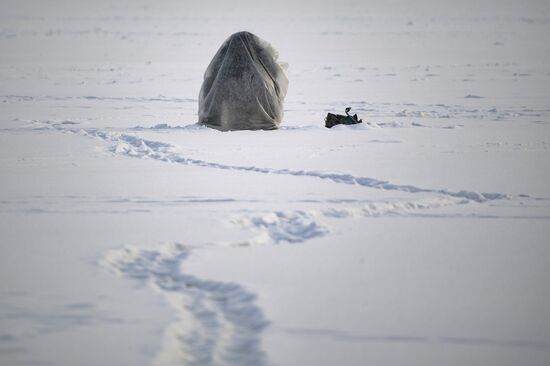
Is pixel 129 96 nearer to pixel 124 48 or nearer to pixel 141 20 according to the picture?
pixel 124 48

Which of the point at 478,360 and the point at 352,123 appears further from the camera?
the point at 352,123

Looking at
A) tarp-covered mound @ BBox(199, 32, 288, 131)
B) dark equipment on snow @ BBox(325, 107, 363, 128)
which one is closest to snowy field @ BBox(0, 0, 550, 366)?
dark equipment on snow @ BBox(325, 107, 363, 128)

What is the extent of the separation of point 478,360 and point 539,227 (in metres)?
2.22

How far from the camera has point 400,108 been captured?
12.1 meters

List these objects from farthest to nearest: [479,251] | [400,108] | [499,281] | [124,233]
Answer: [400,108] < [124,233] < [479,251] < [499,281]

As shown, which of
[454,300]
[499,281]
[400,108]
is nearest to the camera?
[454,300]

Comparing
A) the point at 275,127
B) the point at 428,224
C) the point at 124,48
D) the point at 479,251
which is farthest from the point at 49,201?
the point at 124,48

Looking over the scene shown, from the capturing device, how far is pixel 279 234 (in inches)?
188

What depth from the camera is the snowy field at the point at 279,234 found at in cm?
322

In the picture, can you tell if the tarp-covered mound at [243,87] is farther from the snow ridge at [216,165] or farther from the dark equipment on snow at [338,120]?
the snow ridge at [216,165]

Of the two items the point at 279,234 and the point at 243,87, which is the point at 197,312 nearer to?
the point at 279,234

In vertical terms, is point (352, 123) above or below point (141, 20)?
below

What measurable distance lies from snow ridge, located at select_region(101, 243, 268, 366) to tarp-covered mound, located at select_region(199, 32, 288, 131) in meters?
5.29

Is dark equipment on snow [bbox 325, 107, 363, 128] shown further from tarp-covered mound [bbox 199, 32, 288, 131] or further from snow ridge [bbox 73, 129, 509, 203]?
snow ridge [bbox 73, 129, 509, 203]
